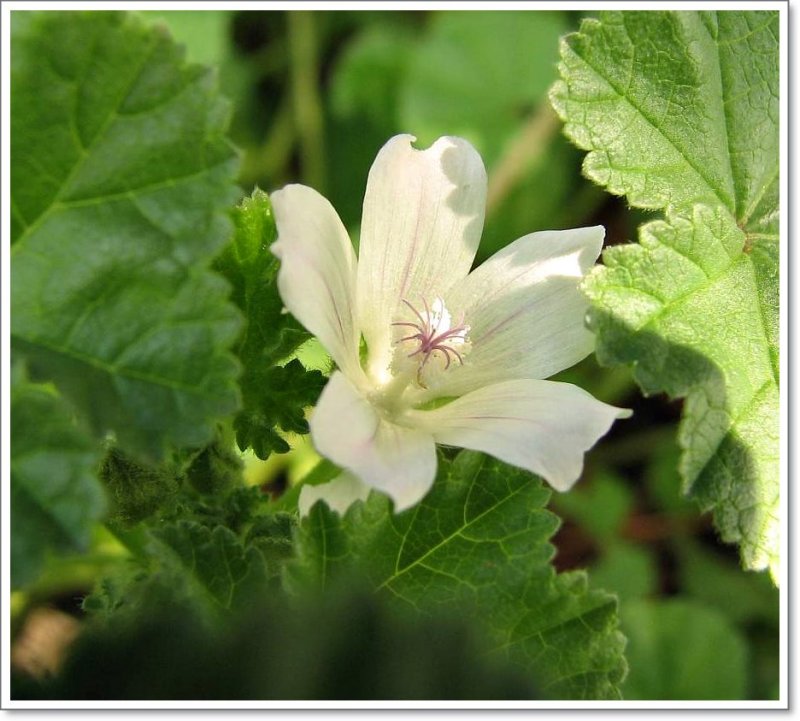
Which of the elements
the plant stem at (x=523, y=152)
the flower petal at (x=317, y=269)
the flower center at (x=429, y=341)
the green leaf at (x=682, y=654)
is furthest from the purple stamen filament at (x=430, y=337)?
the plant stem at (x=523, y=152)

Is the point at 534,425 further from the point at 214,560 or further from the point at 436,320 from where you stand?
the point at 214,560

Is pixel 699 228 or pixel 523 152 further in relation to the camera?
pixel 523 152

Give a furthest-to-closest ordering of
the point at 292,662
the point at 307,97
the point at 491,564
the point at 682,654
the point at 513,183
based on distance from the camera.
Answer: the point at 307,97
the point at 513,183
the point at 682,654
the point at 491,564
the point at 292,662

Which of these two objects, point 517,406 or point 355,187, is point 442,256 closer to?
point 517,406

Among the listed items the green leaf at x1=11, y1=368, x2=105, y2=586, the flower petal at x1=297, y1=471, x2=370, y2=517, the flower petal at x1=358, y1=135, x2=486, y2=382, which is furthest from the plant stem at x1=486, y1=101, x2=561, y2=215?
the green leaf at x1=11, y1=368, x2=105, y2=586

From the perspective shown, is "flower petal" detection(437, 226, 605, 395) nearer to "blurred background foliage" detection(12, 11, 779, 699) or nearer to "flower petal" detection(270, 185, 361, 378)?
"flower petal" detection(270, 185, 361, 378)

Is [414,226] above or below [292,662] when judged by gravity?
above

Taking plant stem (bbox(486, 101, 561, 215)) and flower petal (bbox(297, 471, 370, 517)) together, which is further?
plant stem (bbox(486, 101, 561, 215))

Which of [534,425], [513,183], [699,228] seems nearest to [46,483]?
[534,425]
